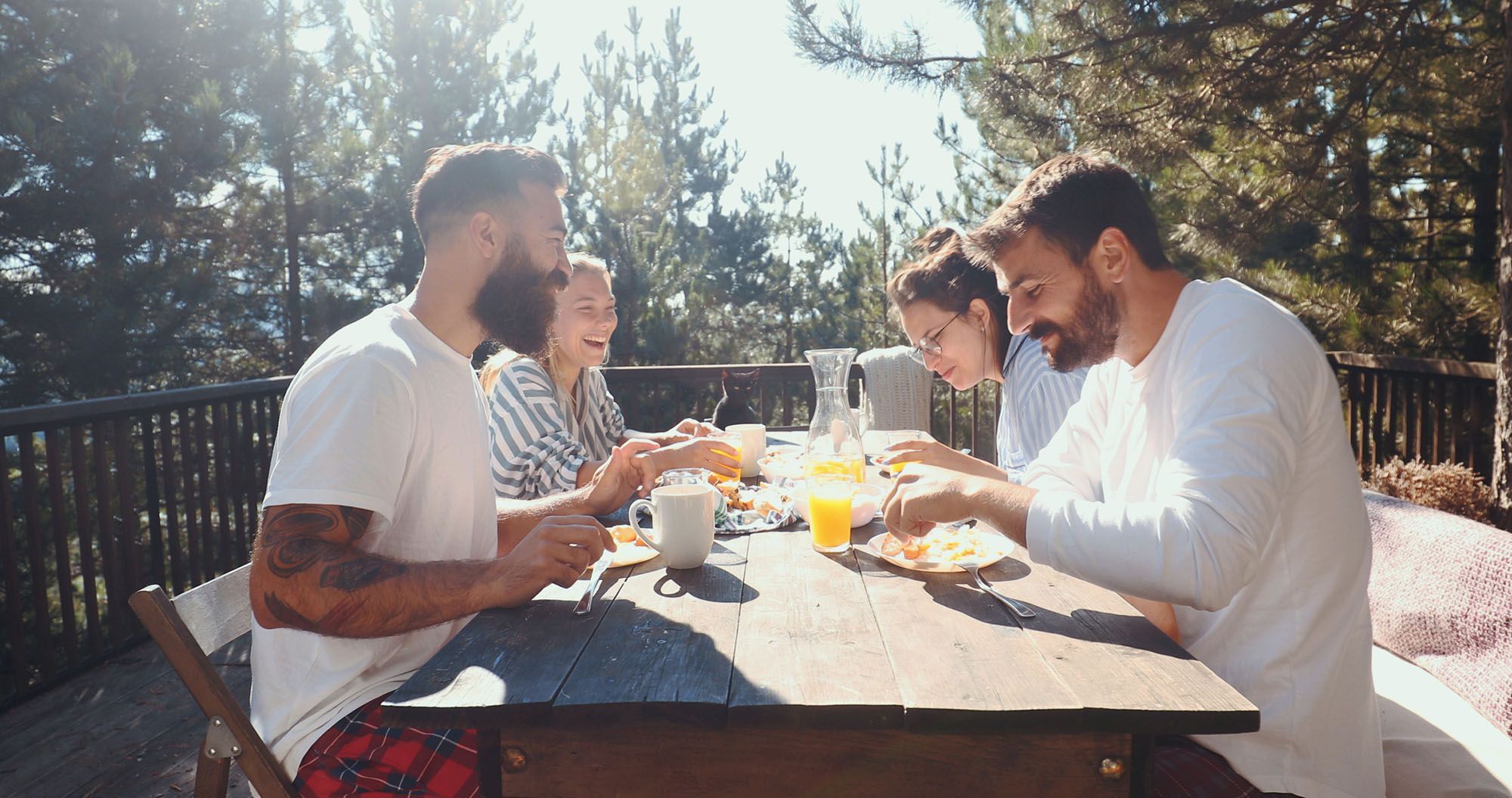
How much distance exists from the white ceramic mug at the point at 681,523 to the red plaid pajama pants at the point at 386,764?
397 millimetres

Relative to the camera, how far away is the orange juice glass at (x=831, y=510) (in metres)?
1.51

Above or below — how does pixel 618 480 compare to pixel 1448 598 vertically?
above

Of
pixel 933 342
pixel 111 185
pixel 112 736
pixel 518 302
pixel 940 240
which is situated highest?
pixel 111 185

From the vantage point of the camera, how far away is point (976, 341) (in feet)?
8.56

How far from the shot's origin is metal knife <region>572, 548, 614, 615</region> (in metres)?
1.23

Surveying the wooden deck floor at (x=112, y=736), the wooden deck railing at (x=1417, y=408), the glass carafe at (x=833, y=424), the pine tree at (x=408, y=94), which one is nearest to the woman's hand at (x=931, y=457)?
the glass carafe at (x=833, y=424)

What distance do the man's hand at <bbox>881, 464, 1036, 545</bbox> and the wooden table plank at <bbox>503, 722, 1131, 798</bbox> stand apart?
1.12 feet

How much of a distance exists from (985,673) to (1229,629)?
1.59ft

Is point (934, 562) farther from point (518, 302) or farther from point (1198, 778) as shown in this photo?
point (518, 302)

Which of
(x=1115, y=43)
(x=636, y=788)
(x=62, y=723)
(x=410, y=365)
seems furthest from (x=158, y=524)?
(x=1115, y=43)

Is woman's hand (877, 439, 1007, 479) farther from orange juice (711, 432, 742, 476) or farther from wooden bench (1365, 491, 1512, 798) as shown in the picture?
wooden bench (1365, 491, 1512, 798)

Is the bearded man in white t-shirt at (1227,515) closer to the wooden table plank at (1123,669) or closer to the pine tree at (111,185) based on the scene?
the wooden table plank at (1123,669)

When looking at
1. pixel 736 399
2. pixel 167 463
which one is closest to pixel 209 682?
pixel 736 399

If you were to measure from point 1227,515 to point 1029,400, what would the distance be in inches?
52.1
